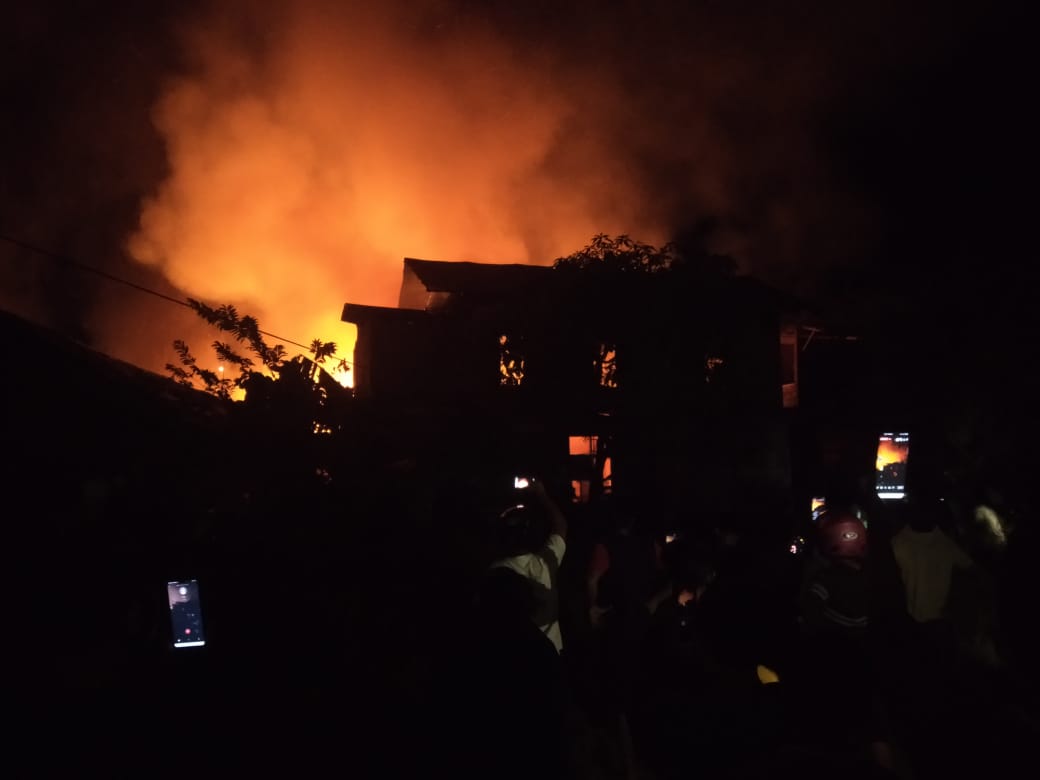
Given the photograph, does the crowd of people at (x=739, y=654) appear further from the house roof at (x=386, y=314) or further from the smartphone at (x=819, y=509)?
the house roof at (x=386, y=314)

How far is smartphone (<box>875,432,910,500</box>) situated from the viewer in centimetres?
1411

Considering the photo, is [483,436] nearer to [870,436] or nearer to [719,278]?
[719,278]

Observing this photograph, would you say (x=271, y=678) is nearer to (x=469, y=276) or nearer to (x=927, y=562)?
(x=927, y=562)

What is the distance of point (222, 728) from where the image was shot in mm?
6711

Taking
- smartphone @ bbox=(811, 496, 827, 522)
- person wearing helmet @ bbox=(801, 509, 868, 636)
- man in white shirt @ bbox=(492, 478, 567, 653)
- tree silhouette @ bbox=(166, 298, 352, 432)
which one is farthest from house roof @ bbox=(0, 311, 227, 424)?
smartphone @ bbox=(811, 496, 827, 522)

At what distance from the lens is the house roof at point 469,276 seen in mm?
19891

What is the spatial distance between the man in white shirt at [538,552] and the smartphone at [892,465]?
9608 mm

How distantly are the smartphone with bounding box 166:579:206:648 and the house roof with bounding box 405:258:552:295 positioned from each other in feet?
43.1

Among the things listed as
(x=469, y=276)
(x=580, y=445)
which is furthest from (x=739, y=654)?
(x=469, y=276)

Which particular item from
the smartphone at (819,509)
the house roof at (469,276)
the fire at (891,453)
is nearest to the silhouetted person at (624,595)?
the smartphone at (819,509)

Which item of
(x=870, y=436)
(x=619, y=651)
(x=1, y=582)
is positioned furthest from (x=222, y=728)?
(x=870, y=436)

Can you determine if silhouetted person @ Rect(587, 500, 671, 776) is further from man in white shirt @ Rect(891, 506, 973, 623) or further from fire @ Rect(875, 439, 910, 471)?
fire @ Rect(875, 439, 910, 471)

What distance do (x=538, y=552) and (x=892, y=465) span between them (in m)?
10.4

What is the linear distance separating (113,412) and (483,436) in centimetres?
968
